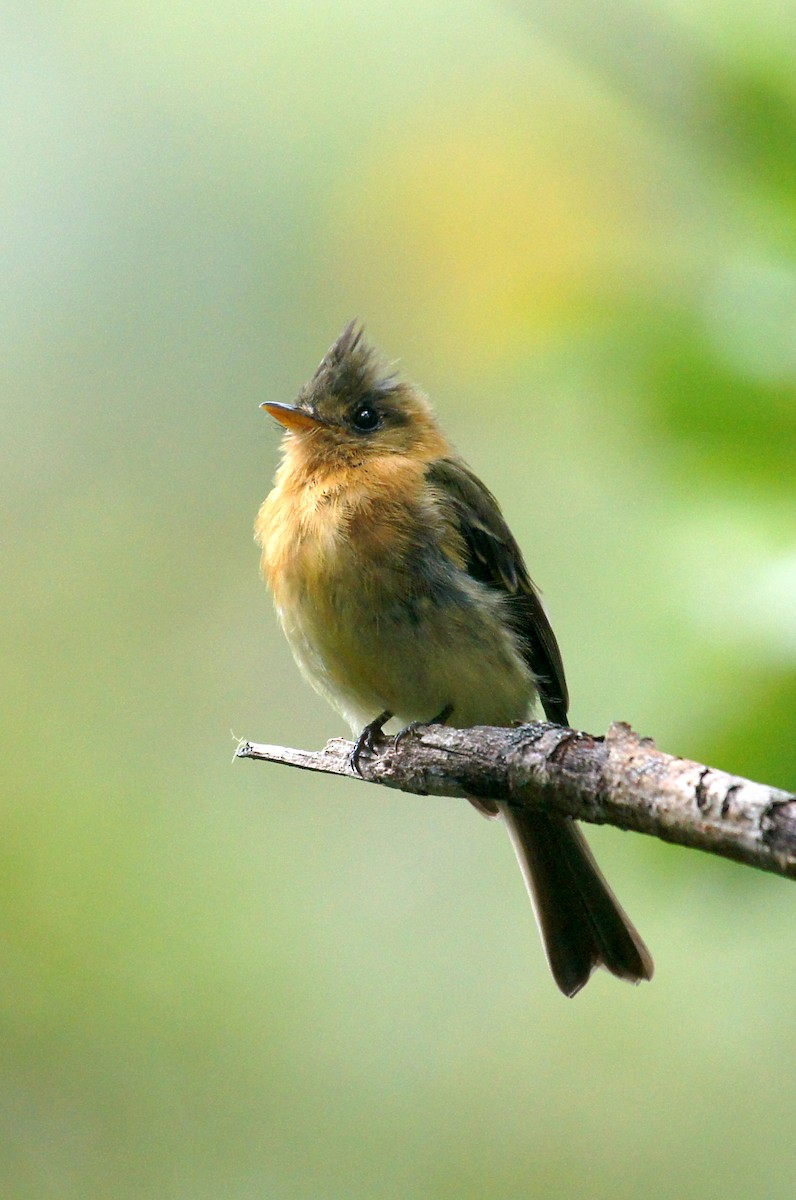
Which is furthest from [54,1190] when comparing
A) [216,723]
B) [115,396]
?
[115,396]

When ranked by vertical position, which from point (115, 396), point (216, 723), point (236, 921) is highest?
point (115, 396)

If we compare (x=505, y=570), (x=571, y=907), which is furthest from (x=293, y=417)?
(x=571, y=907)

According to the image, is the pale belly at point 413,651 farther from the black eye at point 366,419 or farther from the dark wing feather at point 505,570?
the black eye at point 366,419

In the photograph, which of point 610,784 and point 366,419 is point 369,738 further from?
point 610,784

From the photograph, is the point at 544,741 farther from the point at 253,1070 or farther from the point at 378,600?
the point at 253,1070

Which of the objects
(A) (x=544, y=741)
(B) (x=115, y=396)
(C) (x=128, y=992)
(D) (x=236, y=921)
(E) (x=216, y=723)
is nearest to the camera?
(A) (x=544, y=741)

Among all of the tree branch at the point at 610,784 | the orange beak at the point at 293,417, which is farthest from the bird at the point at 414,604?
the tree branch at the point at 610,784
